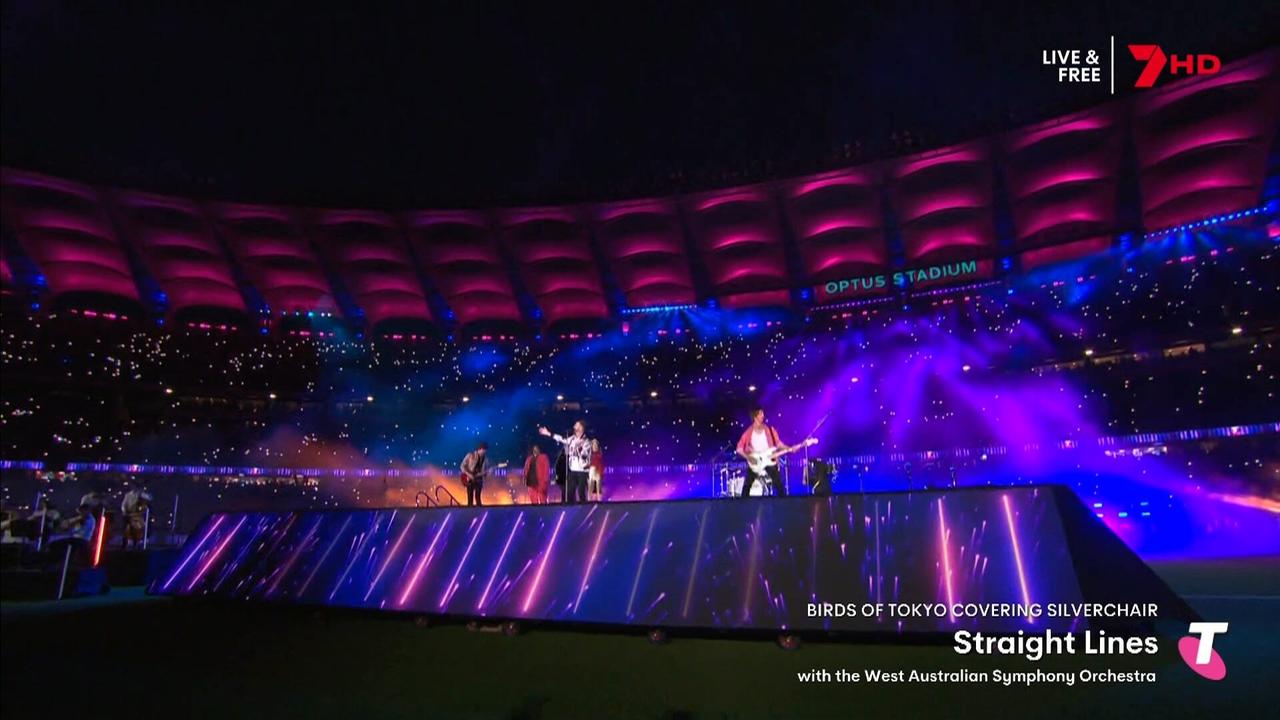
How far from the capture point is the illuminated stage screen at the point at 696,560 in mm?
5012

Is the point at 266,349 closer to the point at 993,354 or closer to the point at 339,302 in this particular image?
the point at 339,302

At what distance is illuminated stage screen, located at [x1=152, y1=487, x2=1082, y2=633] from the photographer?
5012 millimetres

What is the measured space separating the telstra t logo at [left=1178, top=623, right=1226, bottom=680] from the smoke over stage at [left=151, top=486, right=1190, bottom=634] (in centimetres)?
18

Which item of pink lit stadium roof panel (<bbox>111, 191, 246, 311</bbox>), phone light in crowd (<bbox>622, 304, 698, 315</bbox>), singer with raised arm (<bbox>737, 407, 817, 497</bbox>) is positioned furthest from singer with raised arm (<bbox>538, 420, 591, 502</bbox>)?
pink lit stadium roof panel (<bbox>111, 191, 246, 311</bbox>)

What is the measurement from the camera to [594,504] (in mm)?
6672

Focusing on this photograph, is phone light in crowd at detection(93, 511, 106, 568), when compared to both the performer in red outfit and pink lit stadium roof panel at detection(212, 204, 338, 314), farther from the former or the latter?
pink lit stadium roof panel at detection(212, 204, 338, 314)

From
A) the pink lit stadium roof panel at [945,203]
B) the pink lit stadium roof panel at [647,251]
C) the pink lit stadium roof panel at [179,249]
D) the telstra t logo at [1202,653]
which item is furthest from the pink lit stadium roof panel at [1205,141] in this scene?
the pink lit stadium roof panel at [179,249]

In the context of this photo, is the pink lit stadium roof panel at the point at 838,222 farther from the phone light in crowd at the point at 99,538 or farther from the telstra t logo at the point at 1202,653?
the phone light in crowd at the point at 99,538

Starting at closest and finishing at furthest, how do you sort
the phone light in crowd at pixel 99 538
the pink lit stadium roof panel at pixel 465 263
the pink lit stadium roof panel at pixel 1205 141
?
the phone light in crowd at pixel 99 538
the pink lit stadium roof panel at pixel 1205 141
the pink lit stadium roof panel at pixel 465 263

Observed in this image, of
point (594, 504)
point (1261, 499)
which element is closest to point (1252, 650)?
Answer: point (594, 504)

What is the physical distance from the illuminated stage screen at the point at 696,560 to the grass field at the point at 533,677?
1.01ft

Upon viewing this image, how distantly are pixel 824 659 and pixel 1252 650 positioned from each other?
3243 mm

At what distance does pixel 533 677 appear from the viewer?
14.7ft

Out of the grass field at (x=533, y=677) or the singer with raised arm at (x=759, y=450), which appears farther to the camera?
the singer with raised arm at (x=759, y=450)
